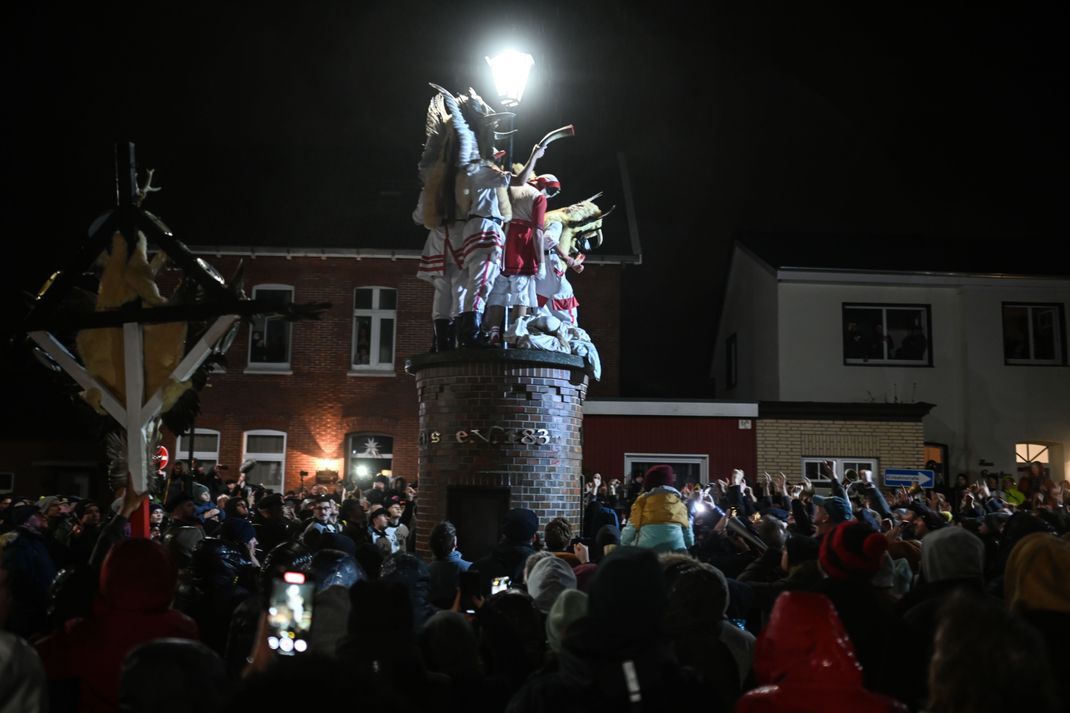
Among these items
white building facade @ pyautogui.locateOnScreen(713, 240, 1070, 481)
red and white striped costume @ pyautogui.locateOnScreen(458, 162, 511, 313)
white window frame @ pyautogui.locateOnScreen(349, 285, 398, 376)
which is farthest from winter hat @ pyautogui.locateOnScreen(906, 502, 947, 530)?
white window frame @ pyautogui.locateOnScreen(349, 285, 398, 376)

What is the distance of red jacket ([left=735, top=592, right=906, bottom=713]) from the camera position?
9.39ft

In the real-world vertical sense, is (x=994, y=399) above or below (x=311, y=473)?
above

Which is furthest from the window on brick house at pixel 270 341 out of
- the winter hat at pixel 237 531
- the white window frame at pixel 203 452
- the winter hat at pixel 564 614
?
the winter hat at pixel 564 614

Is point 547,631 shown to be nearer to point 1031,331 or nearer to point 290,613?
point 290,613

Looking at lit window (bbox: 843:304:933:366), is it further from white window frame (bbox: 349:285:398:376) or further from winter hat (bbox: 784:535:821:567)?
winter hat (bbox: 784:535:821:567)

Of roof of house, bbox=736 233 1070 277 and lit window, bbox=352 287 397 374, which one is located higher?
roof of house, bbox=736 233 1070 277

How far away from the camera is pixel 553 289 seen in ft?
41.5

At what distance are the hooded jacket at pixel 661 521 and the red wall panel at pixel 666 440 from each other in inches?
585

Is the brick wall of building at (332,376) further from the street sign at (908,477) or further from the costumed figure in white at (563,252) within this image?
the costumed figure in white at (563,252)

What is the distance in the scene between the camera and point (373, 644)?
3521 mm

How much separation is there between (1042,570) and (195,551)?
440 cm

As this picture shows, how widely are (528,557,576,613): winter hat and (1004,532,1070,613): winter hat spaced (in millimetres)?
2205

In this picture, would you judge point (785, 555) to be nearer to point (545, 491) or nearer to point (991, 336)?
point (545, 491)

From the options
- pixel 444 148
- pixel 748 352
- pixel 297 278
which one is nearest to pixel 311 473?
pixel 297 278
